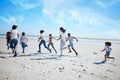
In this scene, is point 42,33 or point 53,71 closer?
point 53,71

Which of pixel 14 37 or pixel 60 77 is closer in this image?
pixel 60 77

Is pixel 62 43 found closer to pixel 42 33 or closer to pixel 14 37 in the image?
pixel 42 33

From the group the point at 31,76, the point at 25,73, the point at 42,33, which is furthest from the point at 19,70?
the point at 42,33

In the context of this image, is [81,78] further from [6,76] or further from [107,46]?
[107,46]

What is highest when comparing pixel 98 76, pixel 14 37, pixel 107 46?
pixel 14 37

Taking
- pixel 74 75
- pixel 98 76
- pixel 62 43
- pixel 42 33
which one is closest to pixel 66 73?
pixel 74 75

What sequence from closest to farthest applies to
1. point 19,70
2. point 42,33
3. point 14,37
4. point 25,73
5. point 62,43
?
point 25,73, point 19,70, point 14,37, point 62,43, point 42,33

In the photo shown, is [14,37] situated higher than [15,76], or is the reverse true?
[14,37]

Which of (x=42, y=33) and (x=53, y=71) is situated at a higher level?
(x=42, y=33)

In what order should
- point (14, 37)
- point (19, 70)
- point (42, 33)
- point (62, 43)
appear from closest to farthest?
1. point (19, 70)
2. point (14, 37)
3. point (62, 43)
4. point (42, 33)

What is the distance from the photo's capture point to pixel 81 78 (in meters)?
6.66

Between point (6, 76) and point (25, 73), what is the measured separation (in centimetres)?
85

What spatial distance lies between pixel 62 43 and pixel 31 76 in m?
5.89

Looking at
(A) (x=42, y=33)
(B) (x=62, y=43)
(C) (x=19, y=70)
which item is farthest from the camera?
(A) (x=42, y=33)
